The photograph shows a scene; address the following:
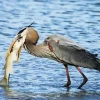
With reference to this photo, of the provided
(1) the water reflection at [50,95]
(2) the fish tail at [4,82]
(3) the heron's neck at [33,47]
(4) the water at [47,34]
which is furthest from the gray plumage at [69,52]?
(2) the fish tail at [4,82]

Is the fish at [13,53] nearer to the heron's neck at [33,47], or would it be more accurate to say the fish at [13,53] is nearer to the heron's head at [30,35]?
the heron's head at [30,35]

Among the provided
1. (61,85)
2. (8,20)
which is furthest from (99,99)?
(8,20)

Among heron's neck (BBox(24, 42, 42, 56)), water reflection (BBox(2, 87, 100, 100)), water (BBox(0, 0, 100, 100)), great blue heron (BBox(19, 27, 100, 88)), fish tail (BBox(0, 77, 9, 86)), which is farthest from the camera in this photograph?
heron's neck (BBox(24, 42, 42, 56))

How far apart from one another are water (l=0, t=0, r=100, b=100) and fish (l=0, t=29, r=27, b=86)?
22 cm

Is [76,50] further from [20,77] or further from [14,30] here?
[14,30]

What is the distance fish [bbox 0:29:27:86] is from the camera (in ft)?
33.2

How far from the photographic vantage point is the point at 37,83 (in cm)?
1041

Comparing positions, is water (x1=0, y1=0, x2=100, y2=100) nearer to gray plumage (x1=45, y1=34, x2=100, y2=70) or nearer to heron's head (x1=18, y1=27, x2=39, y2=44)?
gray plumage (x1=45, y1=34, x2=100, y2=70)

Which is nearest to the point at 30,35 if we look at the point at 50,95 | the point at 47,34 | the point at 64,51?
the point at 64,51

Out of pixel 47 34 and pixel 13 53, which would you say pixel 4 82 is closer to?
pixel 13 53

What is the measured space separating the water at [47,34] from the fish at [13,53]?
0.22 meters

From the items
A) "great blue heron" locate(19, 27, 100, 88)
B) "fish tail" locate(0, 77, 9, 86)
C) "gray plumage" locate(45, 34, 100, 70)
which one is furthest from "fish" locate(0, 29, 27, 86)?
"gray plumage" locate(45, 34, 100, 70)

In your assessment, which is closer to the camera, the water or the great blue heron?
the water

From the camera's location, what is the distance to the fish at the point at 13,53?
10.1m
